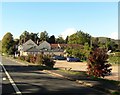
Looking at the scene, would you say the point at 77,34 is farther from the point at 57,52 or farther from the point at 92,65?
the point at 92,65

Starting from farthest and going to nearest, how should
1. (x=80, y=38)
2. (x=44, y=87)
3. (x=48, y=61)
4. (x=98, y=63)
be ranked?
(x=80, y=38), (x=48, y=61), (x=98, y=63), (x=44, y=87)

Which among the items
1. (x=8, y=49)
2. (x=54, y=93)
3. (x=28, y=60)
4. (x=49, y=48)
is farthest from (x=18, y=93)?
(x=49, y=48)

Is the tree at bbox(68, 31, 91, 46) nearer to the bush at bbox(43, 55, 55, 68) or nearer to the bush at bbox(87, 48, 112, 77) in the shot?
the bush at bbox(43, 55, 55, 68)

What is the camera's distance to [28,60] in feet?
220

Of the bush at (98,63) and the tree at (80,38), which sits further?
the tree at (80,38)

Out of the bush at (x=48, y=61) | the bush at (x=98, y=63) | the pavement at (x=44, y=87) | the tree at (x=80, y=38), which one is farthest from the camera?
the tree at (x=80, y=38)

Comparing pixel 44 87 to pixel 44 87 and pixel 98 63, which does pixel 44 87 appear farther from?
pixel 98 63

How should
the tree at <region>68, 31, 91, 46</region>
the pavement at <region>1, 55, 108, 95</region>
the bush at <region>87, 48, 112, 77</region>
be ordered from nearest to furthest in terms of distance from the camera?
the pavement at <region>1, 55, 108, 95</region> < the bush at <region>87, 48, 112, 77</region> < the tree at <region>68, 31, 91, 46</region>

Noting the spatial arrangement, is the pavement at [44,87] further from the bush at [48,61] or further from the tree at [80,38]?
the tree at [80,38]

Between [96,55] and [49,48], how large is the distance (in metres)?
114

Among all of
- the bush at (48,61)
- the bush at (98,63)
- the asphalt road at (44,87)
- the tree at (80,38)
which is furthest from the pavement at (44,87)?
the tree at (80,38)

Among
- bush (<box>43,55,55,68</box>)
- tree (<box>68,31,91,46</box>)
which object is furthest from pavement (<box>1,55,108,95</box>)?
tree (<box>68,31,91,46</box>)

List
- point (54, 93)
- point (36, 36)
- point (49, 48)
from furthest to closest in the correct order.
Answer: point (36, 36)
point (49, 48)
point (54, 93)

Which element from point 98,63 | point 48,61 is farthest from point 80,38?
point 98,63
